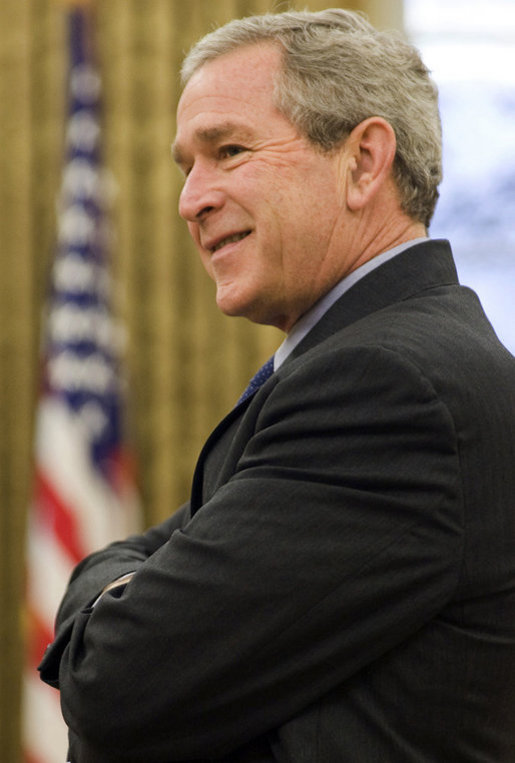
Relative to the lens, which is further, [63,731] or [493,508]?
[63,731]

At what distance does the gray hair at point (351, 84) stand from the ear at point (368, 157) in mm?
18

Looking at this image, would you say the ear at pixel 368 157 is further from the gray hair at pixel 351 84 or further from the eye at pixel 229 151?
the eye at pixel 229 151

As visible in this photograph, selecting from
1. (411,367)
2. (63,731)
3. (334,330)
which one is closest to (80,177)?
(63,731)

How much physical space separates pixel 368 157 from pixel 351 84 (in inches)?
4.6

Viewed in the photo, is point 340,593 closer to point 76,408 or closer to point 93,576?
point 93,576

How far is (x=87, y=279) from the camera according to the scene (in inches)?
139

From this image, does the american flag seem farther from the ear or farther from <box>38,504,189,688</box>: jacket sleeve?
the ear

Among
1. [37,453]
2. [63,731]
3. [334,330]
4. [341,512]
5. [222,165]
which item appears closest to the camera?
[341,512]

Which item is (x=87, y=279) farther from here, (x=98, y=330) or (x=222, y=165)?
(x=222, y=165)

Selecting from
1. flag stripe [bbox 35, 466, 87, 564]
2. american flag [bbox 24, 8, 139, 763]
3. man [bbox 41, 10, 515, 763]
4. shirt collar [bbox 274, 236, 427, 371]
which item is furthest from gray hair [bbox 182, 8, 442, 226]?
flag stripe [bbox 35, 466, 87, 564]

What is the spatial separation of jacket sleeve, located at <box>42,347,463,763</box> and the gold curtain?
2664 mm

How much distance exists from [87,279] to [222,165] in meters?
2.03

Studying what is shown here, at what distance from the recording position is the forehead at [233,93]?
153 cm

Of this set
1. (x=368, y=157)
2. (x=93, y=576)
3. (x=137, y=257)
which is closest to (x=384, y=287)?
(x=368, y=157)
